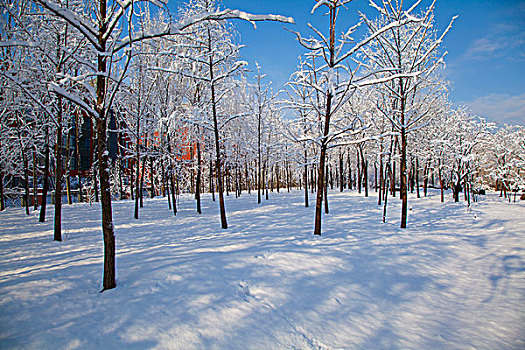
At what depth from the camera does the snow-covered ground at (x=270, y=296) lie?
2848 mm

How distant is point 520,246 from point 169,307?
936 cm

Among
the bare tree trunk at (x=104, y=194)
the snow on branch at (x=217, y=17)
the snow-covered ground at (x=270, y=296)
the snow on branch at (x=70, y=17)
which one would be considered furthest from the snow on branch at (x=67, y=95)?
the snow-covered ground at (x=270, y=296)

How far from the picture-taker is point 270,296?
379 cm

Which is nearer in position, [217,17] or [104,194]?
[217,17]

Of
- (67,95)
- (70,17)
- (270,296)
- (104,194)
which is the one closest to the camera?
(70,17)

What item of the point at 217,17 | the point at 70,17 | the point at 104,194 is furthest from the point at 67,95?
the point at 217,17

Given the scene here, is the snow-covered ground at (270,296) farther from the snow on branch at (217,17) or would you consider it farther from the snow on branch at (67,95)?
the snow on branch at (217,17)

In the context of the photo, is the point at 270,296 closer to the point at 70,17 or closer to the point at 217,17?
the point at 217,17

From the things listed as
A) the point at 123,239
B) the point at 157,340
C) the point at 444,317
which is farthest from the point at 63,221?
the point at 444,317

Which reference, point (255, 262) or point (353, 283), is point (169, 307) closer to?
point (255, 262)

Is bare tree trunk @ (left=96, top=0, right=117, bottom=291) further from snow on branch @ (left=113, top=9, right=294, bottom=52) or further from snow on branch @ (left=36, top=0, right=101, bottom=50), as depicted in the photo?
snow on branch @ (left=113, top=9, right=294, bottom=52)

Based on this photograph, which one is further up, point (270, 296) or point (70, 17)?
point (70, 17)

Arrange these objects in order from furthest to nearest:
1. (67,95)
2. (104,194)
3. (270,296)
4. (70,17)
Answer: (270,296) < (104,194) < (67,95) < (70,17)

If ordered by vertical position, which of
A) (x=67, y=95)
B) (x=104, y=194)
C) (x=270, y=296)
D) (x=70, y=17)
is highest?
(x=70, y=17)
